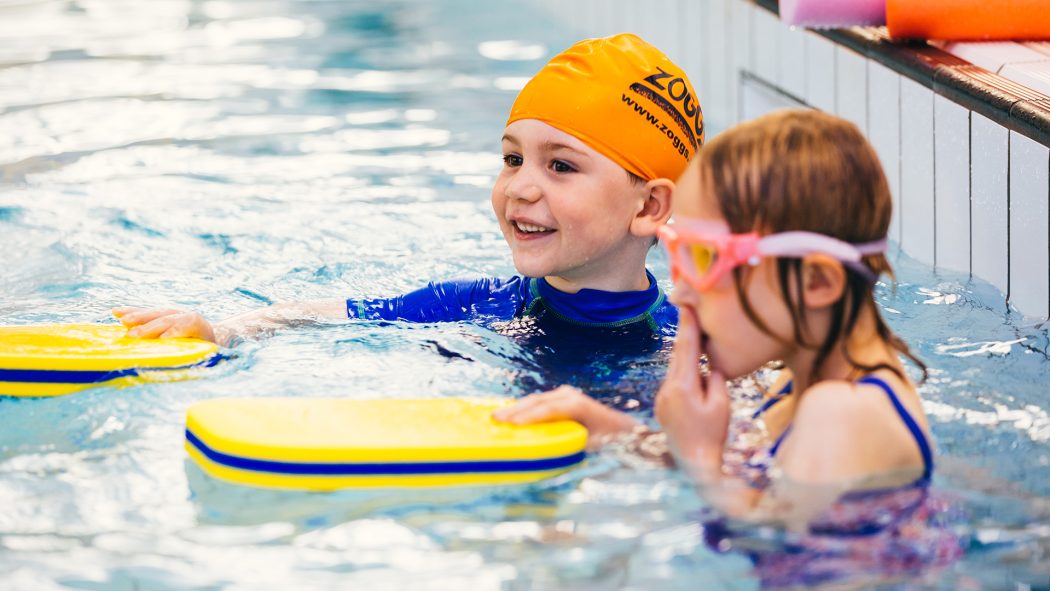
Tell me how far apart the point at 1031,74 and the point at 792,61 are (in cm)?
190

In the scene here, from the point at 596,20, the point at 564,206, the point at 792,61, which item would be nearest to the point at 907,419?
the point at 564,206

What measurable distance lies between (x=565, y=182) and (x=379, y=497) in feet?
3.61

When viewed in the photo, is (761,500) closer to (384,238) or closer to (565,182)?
(565,182)

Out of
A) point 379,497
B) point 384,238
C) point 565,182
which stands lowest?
point 384,238

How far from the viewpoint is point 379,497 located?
257 cm

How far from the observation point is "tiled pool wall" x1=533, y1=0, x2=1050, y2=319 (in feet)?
12.6

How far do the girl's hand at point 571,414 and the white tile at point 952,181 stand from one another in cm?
203

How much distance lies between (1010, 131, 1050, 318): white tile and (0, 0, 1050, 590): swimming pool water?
113 mm

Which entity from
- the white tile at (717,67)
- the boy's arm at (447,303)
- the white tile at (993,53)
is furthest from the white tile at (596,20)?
the boy's arm at (447,303)

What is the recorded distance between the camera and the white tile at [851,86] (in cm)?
510

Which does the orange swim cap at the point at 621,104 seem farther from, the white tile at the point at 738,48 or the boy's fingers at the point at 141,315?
the white tile at the point at 738,48

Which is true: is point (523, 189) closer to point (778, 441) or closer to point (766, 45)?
point (778, 441)

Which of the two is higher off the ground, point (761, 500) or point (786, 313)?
point (786, 313)

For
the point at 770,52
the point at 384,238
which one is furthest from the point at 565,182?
the point at 770,52
